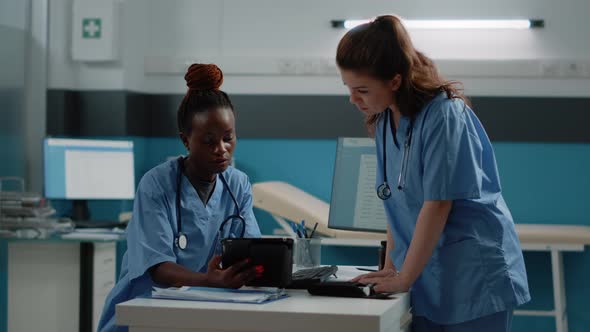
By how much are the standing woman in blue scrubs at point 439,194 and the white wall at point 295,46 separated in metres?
2.85

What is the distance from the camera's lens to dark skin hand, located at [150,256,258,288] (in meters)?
1.67

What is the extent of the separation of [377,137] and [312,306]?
0.60 metres

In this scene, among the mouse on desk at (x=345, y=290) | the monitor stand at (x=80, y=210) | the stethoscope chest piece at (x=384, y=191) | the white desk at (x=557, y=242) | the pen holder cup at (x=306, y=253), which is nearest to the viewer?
the mouse on desk at (x=345, y=290)

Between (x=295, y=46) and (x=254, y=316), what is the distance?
3450mm

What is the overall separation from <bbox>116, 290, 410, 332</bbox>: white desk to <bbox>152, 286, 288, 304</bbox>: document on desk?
0.03 metres

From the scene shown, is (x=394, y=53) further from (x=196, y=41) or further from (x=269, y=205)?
Result: (x=196, y=41)

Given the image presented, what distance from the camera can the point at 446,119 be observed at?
176 cm

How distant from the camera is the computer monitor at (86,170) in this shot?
4336 mm

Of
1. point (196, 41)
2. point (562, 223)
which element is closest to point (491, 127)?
point (562, 223)

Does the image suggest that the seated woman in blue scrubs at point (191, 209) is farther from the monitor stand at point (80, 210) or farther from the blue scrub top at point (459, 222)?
the monitor stand at point (80, 210)

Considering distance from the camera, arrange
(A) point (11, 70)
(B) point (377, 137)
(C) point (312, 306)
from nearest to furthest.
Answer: (C) point (312, 306) → (B) point (377, 137) → (A) point (11, 70)

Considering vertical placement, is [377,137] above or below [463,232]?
above

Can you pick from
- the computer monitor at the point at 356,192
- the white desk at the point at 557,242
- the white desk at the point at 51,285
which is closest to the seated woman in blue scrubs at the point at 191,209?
the computer monitor at the point at 356,192

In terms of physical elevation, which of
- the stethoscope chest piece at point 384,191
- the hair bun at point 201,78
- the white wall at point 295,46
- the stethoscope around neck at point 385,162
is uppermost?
the white wall at point 295,46
